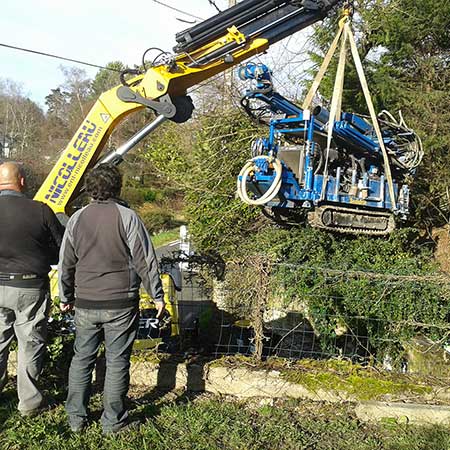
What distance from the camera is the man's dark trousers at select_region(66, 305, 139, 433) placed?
3766mm

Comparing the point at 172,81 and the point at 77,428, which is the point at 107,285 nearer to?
the point at 77,428

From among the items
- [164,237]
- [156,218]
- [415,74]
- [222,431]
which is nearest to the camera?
[222,431]

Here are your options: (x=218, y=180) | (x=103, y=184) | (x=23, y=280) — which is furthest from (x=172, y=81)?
(x=218, y=180)

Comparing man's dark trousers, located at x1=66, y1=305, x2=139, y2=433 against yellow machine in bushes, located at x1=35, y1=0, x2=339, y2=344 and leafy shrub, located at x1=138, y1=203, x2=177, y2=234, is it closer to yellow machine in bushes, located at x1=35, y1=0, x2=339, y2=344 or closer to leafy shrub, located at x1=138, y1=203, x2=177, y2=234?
yellow machine in bushes, located at x1=35, y1=0, x2=339, y2=344

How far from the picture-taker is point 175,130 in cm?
1258

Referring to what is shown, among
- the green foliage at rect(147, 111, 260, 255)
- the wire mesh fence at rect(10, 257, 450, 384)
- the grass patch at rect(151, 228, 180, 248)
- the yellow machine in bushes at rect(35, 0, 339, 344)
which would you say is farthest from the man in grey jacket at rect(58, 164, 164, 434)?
the grass patch at rect(151, 228, 180, 248)

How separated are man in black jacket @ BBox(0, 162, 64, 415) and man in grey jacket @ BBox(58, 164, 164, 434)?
0.32m

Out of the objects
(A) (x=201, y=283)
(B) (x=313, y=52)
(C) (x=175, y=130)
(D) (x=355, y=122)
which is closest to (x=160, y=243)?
(C) (x=175, y=130)

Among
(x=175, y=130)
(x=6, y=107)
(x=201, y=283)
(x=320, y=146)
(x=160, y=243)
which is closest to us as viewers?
(x=201, y=283)

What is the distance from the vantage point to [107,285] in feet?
12.3

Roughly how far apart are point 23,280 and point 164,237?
21192mm

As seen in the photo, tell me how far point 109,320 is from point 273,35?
455 centimetres

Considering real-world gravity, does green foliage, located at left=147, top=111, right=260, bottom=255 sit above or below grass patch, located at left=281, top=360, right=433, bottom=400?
above

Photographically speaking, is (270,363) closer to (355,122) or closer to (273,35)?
(273,35)
